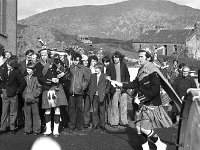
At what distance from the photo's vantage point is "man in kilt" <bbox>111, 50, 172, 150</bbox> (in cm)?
719

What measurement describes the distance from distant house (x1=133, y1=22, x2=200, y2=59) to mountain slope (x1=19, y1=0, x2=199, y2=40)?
44.2m

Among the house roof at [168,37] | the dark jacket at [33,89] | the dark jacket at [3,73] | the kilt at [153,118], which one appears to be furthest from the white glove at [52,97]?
the house roof at [168,37]

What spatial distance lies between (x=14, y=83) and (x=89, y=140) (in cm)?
240

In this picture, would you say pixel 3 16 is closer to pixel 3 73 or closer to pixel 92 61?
pixel 92 61

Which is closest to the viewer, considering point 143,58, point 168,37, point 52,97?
point 143,58

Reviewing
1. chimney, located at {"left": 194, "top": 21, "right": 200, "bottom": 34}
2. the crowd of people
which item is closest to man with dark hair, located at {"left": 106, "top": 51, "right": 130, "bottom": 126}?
the crowd of people

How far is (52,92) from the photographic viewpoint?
31.1 feet

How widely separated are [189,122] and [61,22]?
126796 millimetres

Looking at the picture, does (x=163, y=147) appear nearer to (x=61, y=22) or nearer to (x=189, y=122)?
(x=189, y=122)

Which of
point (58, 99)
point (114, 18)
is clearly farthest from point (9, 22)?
point (114, 18)

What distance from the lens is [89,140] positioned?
903 centimetres

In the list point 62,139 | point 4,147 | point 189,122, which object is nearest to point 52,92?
point 62,139

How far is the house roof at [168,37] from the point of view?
7119 cm

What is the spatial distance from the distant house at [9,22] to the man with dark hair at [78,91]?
13.8 metres
